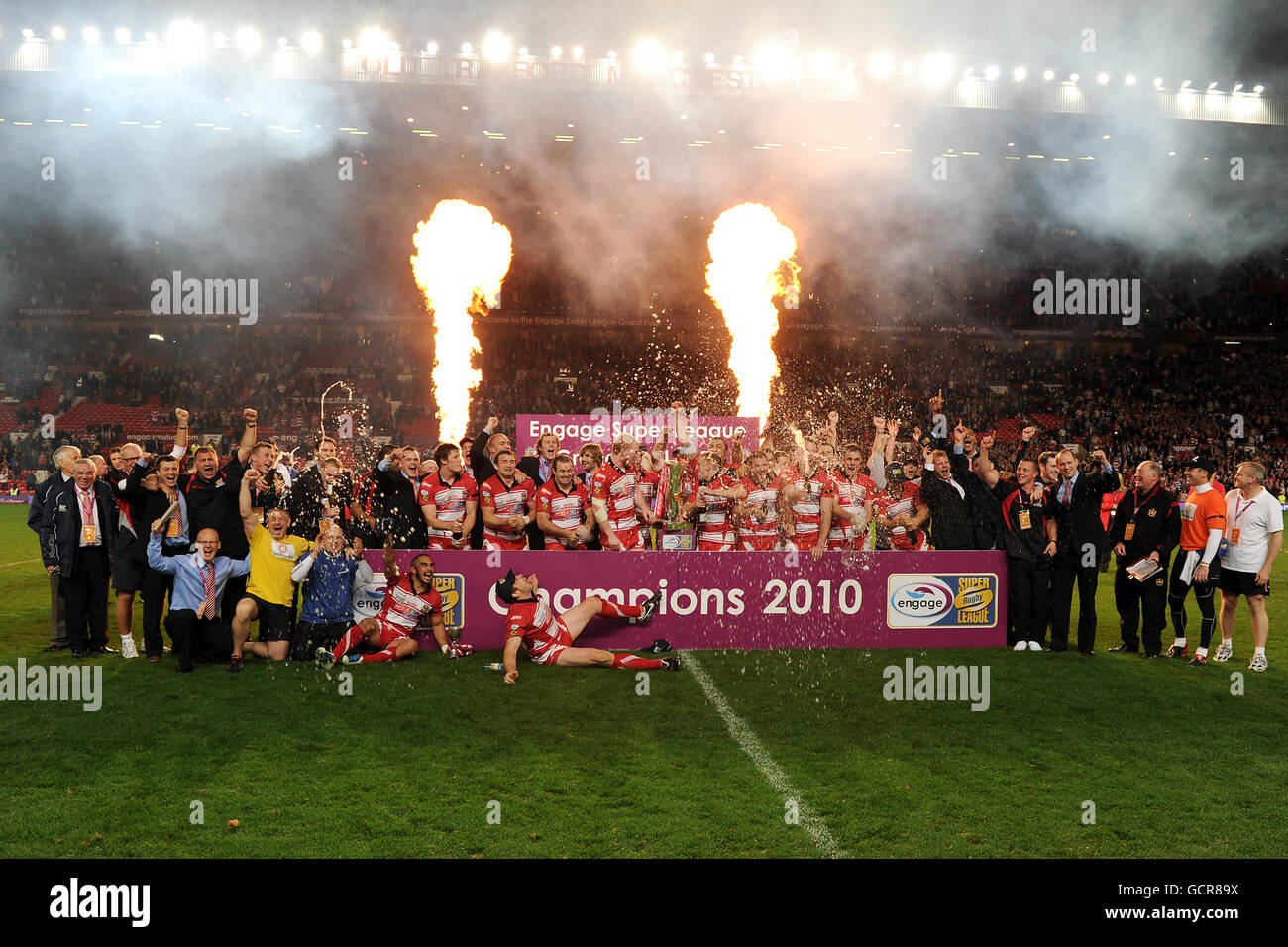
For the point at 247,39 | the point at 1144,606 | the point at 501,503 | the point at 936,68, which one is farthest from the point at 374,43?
the point at 1144,606

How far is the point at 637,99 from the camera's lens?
2466 centimetres

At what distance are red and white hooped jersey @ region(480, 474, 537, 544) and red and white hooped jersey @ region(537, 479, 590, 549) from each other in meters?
0.19

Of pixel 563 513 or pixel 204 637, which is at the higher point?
pixel 563 513

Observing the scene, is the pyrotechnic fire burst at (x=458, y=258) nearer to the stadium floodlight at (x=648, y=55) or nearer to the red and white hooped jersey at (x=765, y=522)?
the stadium floodlight at (x=648, y=55)

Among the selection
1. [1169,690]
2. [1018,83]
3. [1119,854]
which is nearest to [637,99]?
[1018,83]

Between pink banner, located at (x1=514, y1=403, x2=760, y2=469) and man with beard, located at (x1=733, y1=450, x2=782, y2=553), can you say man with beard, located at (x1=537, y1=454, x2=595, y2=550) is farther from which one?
pink banner, located at (x1=514, y1=403, x2=760, y2=469)

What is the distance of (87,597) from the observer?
8180mm

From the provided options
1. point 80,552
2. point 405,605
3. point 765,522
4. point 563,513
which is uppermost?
point 563,513

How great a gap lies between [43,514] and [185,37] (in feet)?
61.4

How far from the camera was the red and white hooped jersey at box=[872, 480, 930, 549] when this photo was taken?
30.6ft

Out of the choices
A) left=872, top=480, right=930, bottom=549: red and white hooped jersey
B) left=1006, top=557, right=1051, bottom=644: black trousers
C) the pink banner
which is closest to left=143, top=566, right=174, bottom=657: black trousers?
left=872, top=480, right=930, bottom=549: red and white hooped jersey

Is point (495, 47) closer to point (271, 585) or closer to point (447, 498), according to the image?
point (447, 498)

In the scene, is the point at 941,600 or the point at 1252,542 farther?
the point at 941,600

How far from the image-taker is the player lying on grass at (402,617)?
7895 mm
